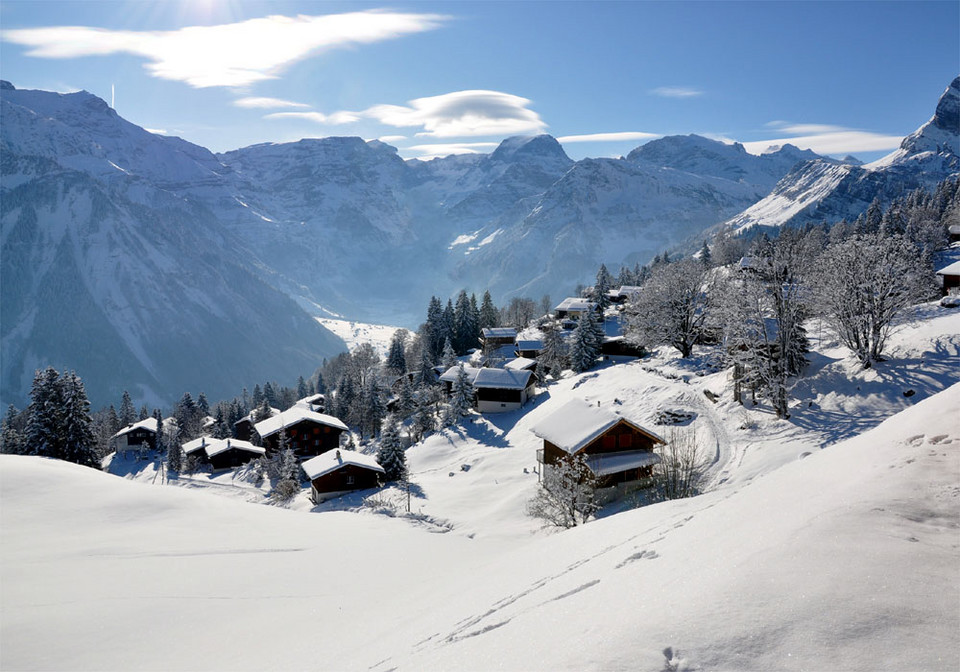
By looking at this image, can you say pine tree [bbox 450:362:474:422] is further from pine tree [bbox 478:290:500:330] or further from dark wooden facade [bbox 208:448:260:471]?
pine tree [bbox 478:290:500:330]

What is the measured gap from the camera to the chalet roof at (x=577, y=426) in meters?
28.7

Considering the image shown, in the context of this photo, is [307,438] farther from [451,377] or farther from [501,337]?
[501,337]

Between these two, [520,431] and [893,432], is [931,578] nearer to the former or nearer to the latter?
[893,432]

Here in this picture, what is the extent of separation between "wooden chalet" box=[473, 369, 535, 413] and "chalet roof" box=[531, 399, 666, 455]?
924 inches

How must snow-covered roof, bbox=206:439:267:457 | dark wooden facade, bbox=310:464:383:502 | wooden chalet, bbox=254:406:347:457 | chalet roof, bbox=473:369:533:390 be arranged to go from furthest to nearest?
1. snow-covered roof, bbox=206:439:267:457
2. wooden chalet, bbox=254:406:347:457
3. chalet roof, bbox=473:369:533:390
4. dark wooden facade, bbox=310:464:383:502

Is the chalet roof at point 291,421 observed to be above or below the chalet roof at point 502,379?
below

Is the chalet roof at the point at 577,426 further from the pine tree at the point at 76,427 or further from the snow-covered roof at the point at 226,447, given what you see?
the snow-covered roof at the point at 226,447

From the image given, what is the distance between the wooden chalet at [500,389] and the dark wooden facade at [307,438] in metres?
21.7

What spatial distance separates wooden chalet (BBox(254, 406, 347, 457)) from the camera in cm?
6562

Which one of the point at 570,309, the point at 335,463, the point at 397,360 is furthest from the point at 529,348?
the point at 335,463

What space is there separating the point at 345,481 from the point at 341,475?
637mm

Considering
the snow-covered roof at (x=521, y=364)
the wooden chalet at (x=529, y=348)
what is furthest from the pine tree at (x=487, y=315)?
the snow-covered roof at (x=521, y=364)

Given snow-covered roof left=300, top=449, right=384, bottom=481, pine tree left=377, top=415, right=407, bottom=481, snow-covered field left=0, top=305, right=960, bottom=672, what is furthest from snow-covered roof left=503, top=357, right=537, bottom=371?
snow-covered field left=0, top=305, right=960, bottom=672

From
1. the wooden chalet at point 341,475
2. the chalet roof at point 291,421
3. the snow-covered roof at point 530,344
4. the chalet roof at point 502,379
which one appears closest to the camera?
the wooden chalet at point 341,475
